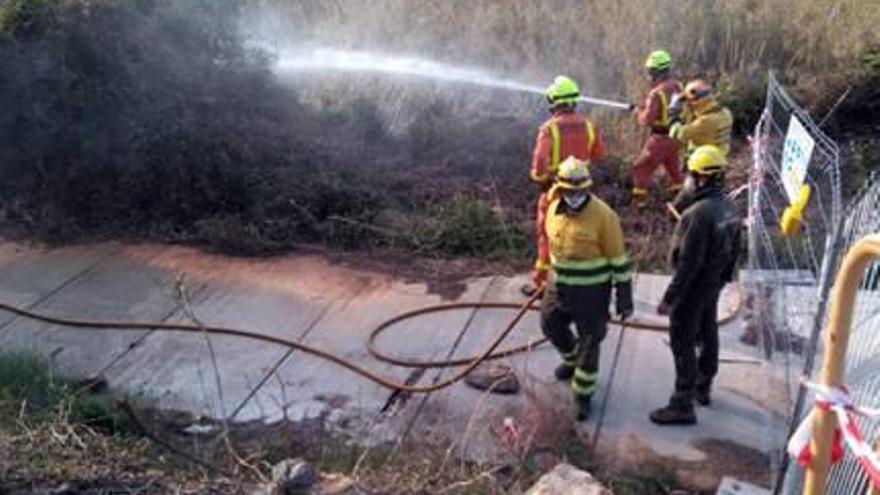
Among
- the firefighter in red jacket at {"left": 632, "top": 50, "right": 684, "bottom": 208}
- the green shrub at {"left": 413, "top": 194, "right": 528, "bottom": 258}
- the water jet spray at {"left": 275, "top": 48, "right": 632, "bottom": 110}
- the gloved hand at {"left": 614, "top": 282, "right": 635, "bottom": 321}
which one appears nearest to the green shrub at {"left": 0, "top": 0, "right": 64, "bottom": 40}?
the water jet spray at {"left": 275, "top": 48, "right": 632, "bottom": 110}

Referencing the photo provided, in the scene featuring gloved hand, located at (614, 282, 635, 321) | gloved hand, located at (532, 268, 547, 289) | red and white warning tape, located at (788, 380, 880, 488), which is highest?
red and white warning tape, located at (788, 380, 880, 488)

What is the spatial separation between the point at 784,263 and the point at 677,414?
259 cm

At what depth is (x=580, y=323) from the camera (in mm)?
5887

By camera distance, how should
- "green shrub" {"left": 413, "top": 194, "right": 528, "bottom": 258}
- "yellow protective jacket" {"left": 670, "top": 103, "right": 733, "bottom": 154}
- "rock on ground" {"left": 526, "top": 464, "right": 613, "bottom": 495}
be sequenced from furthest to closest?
1. "green shrub" {"left": 413, "top": 194, "right": 528, "bottom": 258}
2. "yellow protective jacket" {"left": 670, "top": 103, "right": 733, "bottom": 154}
3. "rock on ground" {"left": 526, "top": 464, "right": 613, "bottom": 495}

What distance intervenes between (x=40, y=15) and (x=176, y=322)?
14.5 ft

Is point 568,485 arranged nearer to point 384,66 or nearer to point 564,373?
point 564,373

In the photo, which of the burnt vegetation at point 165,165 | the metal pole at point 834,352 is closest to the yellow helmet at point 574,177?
the metal pole at point 834,352

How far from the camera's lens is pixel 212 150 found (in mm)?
9508

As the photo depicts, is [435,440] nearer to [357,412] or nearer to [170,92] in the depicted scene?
[357,412]

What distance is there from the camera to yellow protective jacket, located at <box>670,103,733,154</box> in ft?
26.9

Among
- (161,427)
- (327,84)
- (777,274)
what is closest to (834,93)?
(777,274)

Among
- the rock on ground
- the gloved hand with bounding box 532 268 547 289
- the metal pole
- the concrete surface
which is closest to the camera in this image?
the metal pole

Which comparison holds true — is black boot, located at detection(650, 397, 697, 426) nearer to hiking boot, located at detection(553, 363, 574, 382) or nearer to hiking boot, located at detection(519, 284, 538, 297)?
hiking boot, located at detection(553, 363, 574, 382)

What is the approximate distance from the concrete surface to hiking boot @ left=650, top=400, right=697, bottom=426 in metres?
0.06
